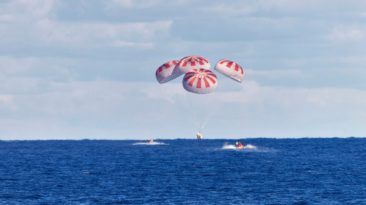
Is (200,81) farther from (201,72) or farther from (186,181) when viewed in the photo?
(186,181)

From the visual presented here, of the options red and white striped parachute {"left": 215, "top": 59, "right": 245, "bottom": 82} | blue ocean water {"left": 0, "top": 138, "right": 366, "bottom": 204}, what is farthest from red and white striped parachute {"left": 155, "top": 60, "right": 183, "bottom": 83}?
blue ocean water {"left": 0, "top": 138, "right": 366, "bottom": 204}

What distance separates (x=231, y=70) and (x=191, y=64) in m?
5.23

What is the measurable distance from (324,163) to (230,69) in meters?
40.4

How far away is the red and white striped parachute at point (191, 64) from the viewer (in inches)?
5566

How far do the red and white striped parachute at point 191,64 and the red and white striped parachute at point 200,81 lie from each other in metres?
0.63

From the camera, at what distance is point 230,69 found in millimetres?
141250

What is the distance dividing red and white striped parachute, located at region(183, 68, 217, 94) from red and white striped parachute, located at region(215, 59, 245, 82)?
1521mm

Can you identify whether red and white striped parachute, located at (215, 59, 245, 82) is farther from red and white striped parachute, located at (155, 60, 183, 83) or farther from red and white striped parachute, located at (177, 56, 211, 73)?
red and white striped parachute, located at (155, 60, 183, 83)

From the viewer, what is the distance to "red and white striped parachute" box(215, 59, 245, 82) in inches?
5551

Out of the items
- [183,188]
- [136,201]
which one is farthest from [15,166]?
[136,201]

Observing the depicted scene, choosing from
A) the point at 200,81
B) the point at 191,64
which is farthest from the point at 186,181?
the point at 191,64

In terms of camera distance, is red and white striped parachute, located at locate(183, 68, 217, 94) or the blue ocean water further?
red and white striped parachute, located at locate(183, 68, 217, 94)

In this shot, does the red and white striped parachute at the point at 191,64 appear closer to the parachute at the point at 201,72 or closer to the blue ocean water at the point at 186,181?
the parachute at the point at 201,72

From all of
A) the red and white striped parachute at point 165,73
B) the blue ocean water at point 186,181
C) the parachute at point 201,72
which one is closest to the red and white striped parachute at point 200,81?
the parachute at point 201,72
